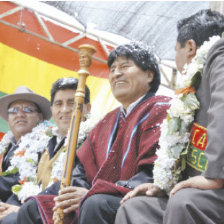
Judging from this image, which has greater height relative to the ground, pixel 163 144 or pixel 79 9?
pixel 79 9

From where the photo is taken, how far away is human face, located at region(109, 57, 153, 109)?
10.7 ft

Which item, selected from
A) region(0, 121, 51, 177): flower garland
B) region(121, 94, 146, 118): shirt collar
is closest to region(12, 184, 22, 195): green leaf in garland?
region(0, 121, 51, 177): flower garland

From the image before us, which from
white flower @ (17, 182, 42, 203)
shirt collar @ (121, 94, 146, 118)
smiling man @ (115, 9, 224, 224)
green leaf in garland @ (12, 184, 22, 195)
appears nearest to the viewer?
smiling man @ (115, 9, 224, 224)

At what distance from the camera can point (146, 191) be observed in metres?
2.34

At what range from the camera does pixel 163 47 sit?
5715 mm

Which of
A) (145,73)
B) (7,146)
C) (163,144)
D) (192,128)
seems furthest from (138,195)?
A: (7,146)

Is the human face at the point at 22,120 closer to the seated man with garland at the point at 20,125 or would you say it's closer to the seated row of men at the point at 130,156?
the seated man with garland at the point at 20,125

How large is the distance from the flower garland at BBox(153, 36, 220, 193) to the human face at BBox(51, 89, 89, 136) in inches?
75.1

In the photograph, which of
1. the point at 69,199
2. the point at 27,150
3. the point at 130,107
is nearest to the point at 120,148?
the point at 130,107

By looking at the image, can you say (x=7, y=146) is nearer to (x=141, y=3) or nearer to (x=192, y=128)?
(x=141, y=3)

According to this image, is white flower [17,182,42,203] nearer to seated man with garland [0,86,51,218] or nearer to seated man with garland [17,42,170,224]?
seated man with garland [0,86,51,218]

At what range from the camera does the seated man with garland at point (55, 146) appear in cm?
394

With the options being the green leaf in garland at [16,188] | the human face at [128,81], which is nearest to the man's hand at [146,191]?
the human face at [128,81]

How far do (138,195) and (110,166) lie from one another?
0.62 m
